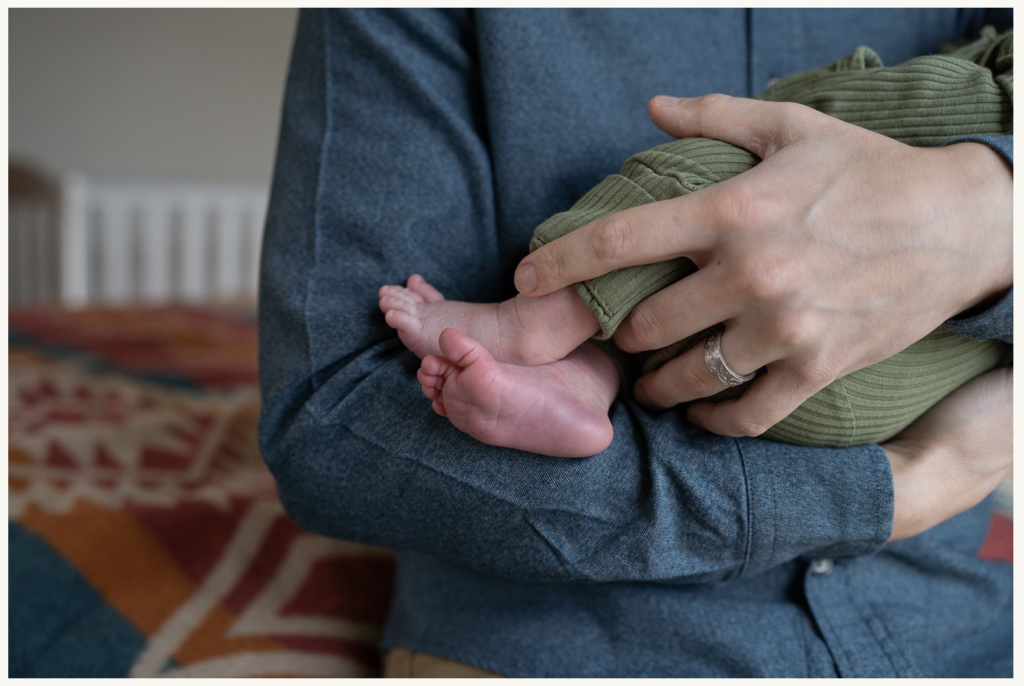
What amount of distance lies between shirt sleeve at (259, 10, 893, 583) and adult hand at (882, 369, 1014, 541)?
0.05 m

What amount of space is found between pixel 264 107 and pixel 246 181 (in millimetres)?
352

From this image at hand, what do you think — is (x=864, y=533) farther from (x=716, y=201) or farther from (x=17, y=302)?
(x=17, y=302)

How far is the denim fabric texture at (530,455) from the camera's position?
1.82ft

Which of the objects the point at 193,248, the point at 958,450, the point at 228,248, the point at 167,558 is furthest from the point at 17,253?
the point at 958,450

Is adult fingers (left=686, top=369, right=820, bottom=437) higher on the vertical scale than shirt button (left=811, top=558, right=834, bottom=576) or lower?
higher

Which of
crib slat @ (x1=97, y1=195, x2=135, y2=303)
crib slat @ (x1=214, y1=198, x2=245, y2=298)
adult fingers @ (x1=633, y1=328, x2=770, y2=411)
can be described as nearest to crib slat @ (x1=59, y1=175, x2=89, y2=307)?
crib slat @ (x1=97, y1=195, x2=135, y2=303)

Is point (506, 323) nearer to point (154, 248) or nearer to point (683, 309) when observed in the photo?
point (683, 309)

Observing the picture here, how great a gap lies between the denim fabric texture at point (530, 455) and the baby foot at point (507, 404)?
0.13 feet

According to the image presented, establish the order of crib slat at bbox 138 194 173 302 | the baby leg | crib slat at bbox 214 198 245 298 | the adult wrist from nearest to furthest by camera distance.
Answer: the adult wrist → the baby leg → crib slat at bbox 138 194 173 302 → crib slat at bbox 214 198 245 298

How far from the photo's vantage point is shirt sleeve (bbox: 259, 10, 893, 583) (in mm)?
551

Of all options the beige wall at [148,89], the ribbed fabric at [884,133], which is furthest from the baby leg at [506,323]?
the beige wall at [148,89]

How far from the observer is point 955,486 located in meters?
0.61

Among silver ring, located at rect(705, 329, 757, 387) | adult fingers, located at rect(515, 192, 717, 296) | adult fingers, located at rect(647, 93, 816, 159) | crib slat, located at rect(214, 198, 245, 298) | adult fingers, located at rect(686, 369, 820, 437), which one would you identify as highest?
adult fingers, located at rect(647, 93, 816, 159)

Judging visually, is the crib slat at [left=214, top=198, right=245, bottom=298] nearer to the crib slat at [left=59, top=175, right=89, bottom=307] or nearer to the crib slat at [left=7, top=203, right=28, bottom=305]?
the crib slat at [left=59, top=175, right=89, bottom=307]
